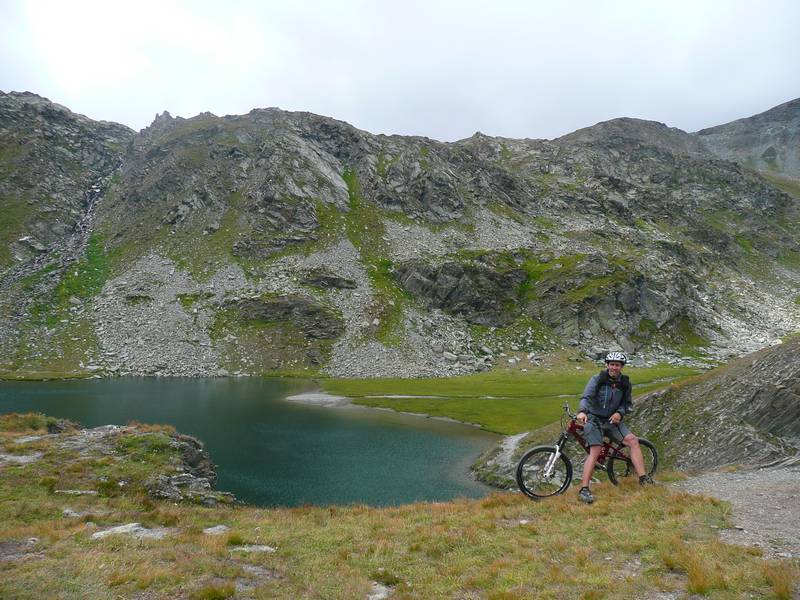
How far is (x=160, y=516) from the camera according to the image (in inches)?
794

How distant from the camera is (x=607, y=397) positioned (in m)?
16.2

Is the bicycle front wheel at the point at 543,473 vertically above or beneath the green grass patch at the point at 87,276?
beneath

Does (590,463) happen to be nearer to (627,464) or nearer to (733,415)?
(627,464)

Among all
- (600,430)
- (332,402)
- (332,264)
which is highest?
(332,264)

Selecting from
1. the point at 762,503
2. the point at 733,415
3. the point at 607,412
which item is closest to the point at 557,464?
the point at 607,412

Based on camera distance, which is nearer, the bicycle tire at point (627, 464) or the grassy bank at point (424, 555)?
the grassy bank at point (424, 555)

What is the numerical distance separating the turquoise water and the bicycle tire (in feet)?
63.5

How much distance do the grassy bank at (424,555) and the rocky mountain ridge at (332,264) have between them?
288 feet

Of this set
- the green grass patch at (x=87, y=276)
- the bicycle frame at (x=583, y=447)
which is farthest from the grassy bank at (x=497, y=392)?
the green grass patch at (x=87, y=276)

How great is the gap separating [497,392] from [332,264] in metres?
70.5

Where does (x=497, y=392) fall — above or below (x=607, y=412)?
below

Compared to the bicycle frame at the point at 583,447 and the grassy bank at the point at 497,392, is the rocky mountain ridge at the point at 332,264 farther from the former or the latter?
the bicycle frame at the point at 583,447

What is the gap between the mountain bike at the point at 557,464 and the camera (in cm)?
1652

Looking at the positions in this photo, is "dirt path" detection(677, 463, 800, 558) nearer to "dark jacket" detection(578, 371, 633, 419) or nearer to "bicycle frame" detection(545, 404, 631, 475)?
"bicycle frame" detection(545, 404, 631, 475)
